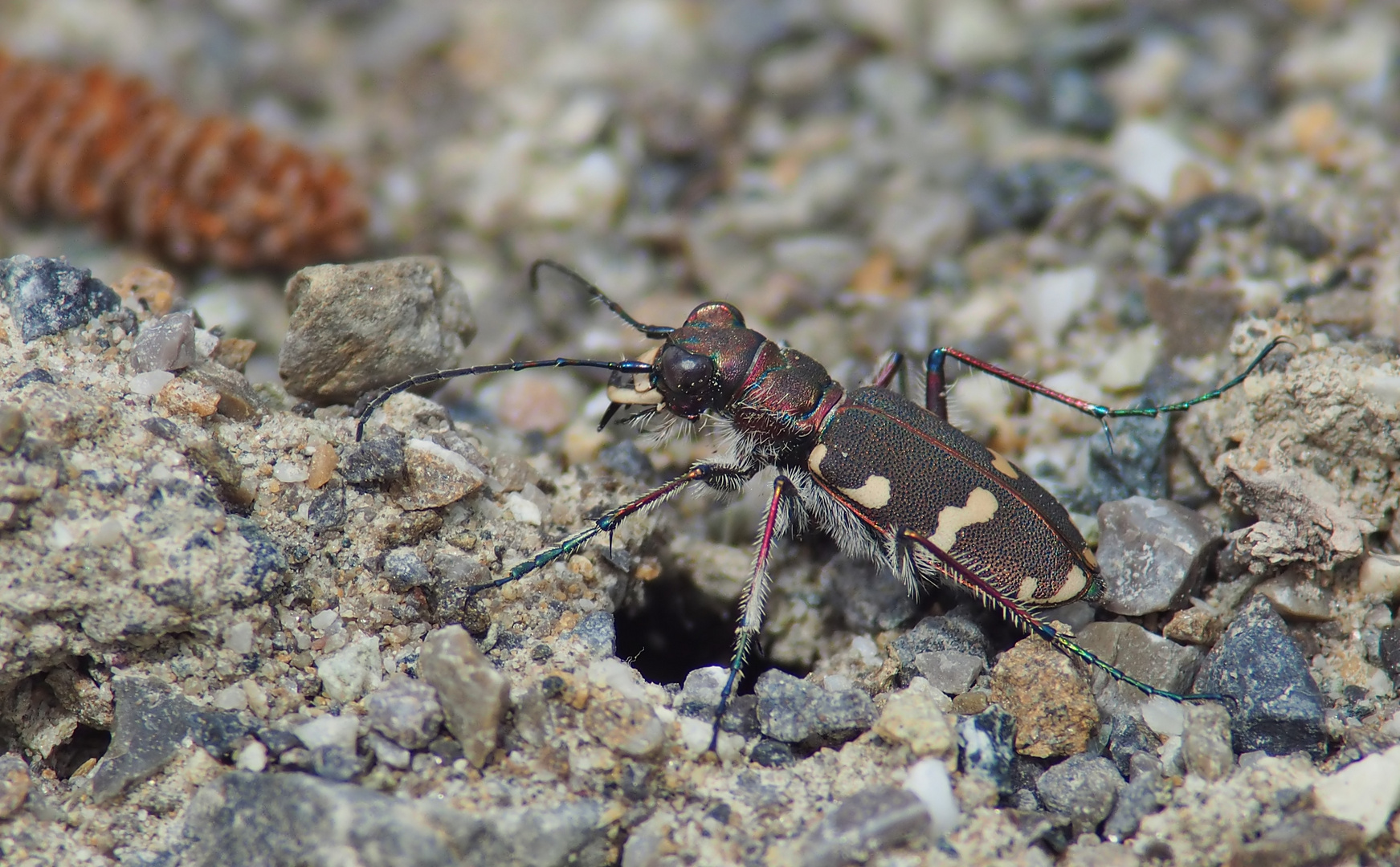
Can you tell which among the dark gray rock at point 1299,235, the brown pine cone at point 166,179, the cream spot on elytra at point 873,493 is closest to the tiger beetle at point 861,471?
the cream spot on elytra at point 873,493

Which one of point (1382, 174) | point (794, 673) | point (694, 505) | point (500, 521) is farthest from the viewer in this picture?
point (1382, 174)

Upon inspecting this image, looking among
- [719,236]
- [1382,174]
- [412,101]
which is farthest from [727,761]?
[412,101]

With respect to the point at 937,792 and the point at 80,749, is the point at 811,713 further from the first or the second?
the point at 80,749

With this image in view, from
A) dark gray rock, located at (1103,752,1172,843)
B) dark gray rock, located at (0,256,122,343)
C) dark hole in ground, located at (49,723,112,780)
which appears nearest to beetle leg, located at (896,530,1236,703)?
dark gray rock, located at (1103,752,1172,843)

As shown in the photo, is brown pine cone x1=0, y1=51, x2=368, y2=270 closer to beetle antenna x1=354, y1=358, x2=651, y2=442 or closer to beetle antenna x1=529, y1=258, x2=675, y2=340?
beetle antenna x1=529, y1=258, x2=675, y2=340

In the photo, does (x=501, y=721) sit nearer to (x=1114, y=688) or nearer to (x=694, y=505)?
(x=694, y=505)

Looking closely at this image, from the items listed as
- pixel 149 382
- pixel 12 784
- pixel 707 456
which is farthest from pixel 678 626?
pixel 12 784

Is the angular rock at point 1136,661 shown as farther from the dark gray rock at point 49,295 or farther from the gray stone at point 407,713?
the dark gray rock at point 49,295
